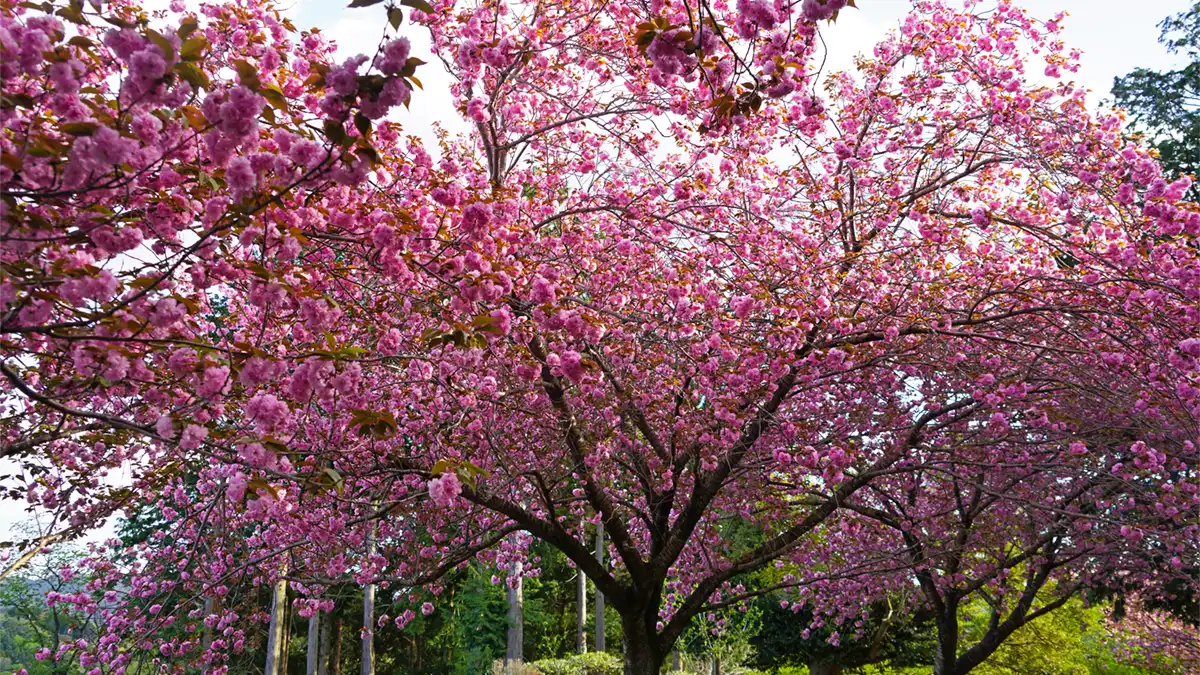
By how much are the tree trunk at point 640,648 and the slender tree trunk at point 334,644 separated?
1908 centimetres

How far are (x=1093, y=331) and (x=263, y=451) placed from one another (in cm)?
693

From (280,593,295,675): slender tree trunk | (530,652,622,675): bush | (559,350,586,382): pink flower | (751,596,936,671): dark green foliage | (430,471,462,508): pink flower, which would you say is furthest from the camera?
(751,596,936,671): dark green foliage

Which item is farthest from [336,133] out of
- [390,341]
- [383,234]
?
[390,341]

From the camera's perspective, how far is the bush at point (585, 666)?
49.1 feet

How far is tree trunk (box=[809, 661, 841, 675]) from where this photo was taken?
19.7 m

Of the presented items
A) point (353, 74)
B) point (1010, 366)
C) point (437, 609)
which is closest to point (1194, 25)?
point (1010, 366)

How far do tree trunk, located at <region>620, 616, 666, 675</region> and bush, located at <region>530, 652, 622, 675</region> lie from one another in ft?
22.0

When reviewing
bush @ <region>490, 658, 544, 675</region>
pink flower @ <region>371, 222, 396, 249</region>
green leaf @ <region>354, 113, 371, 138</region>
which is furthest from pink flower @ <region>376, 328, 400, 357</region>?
bush @ <region>490, 658, 544, 675</region>

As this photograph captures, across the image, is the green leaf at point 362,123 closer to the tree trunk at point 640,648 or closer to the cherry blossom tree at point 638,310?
the cherry blossom tree at point 638,310

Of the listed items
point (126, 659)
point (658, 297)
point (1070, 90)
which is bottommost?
point (126, 659)

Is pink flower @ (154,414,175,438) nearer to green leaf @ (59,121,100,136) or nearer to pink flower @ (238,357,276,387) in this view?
pink flower @ (238,357,276,387)

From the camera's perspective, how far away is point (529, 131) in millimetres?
7766

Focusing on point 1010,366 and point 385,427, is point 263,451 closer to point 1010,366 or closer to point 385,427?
point 385,427

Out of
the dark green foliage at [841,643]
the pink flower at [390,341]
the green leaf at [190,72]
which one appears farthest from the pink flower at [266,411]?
the dark green foliage at [841,643]
